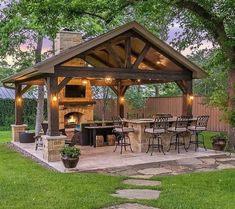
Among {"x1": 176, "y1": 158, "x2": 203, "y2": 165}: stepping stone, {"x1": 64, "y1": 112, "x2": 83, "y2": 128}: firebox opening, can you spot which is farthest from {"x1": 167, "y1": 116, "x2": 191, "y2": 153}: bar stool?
{"x1": 64, "y1": 112, "x2": 83, "y2": 128}: firebox opening

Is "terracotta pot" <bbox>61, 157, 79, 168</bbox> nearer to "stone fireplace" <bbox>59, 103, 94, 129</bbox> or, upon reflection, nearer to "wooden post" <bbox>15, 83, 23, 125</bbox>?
"stone fireplace" <bbox>59, 103, 94, 129</bbox>

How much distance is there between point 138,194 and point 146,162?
3.02 metres

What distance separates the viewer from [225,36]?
11953 mm

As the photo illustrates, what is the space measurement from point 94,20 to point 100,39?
7.63m

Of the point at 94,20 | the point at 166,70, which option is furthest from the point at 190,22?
the point at 94,20

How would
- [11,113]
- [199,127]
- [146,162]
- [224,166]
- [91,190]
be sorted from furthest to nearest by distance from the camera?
[11,113] → [199,127] → [146,162] → [224,166] → [91,190]

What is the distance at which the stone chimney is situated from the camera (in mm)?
15547

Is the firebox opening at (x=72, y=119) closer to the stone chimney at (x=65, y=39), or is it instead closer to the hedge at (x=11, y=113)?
the stone chimney at (x=65, y=39)

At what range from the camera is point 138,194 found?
6.67 m

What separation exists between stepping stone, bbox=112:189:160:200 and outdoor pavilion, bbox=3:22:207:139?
386 centimetres

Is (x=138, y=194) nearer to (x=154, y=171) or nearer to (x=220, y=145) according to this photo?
(x=154, y=171)

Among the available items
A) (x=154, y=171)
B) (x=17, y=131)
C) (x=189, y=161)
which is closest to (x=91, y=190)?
(x=154, y=171)

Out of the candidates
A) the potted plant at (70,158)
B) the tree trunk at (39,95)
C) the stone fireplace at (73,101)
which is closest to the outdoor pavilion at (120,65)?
the potted plant at (70,158)

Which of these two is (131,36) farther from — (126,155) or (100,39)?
(126,155)
